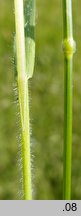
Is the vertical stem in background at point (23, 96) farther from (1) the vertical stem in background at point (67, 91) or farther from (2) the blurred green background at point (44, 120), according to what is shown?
(2) the blurred green background at point (44, 120)

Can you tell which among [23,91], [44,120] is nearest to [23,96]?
[23,91]

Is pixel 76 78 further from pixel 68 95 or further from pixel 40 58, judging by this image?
pixel 68 95

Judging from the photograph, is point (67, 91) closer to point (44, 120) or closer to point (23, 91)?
point (23, 91)

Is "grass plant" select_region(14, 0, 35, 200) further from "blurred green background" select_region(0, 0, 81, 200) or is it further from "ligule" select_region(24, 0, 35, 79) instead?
"blurred green background" select_region(0, 0, 81, 200)

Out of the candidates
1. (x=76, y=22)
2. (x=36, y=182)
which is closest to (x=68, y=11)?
(x=36, y=182)

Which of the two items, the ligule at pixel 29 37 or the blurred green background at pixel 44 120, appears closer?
the ligule at pixel 29 37

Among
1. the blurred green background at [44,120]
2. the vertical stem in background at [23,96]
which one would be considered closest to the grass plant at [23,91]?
the vertical stem in background at [23,96]

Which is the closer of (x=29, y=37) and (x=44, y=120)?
(x=29, y=37)
